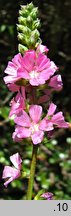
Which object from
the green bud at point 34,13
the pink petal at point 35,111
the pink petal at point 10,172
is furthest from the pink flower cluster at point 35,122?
the green bud at point 34,13

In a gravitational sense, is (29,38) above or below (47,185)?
below

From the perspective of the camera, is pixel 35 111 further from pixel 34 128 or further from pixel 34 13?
pixel 34 13

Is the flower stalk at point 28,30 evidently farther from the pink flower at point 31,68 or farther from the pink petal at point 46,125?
the pink petal at point 46,125

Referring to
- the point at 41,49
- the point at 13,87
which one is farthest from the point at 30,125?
the point at 41,49

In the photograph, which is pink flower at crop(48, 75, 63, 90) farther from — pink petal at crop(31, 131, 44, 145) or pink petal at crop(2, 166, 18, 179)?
pink petal at crop(2, 166, 18, 179)

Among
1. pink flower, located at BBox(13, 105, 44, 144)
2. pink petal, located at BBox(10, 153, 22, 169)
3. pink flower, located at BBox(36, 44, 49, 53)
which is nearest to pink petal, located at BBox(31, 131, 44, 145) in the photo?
pink flower, located at BBox(13, 105, 44, 144)

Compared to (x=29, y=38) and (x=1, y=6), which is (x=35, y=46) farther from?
(x=1, y=6)
